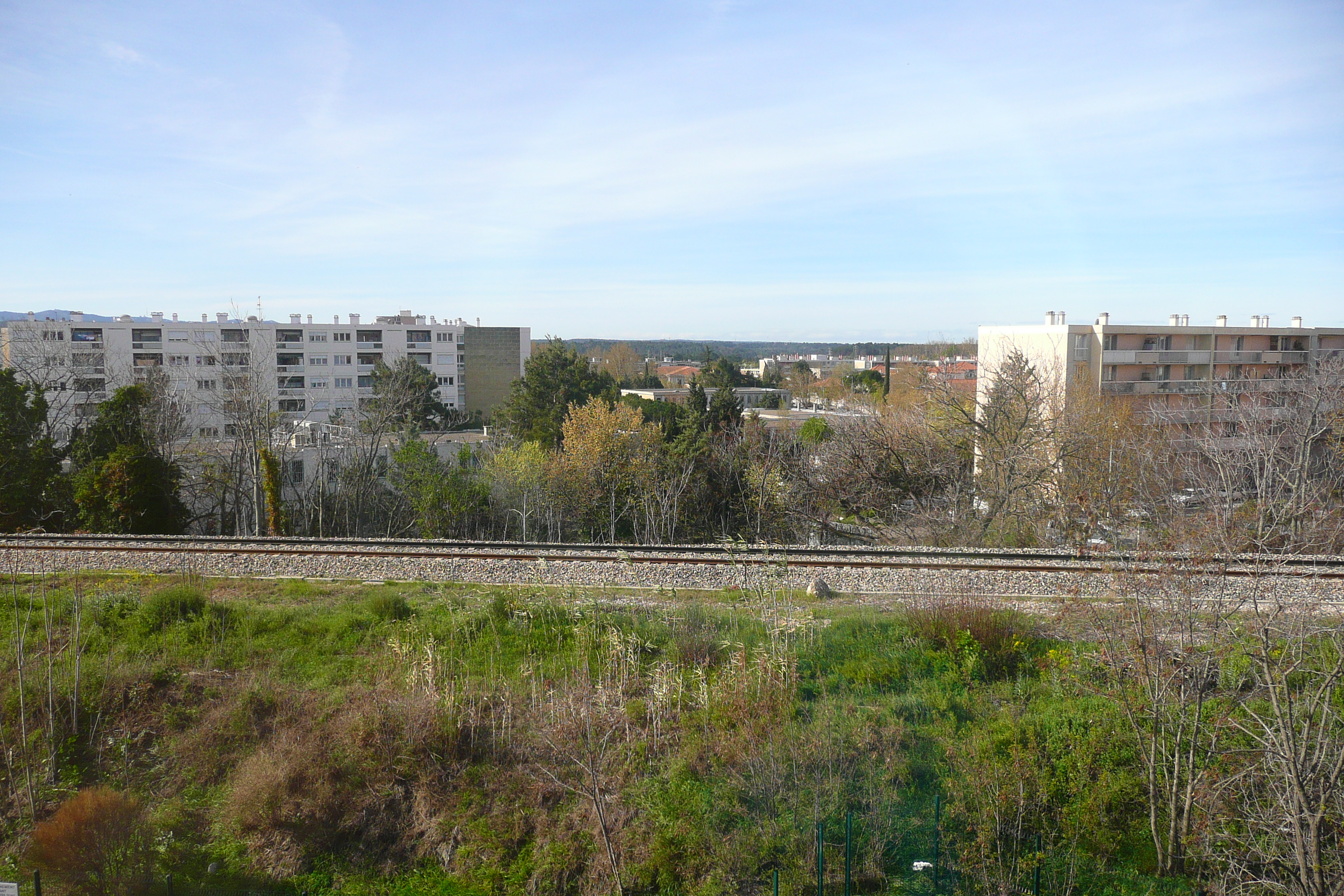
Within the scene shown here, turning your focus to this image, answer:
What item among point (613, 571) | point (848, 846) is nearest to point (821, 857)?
point (848, 846)

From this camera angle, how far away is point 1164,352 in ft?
124

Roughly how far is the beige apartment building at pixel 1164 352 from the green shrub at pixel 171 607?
95.5 feet

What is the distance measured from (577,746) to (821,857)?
271 centimetres

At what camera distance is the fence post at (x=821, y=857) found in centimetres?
643

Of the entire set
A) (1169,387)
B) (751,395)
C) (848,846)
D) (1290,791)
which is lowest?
(848,846)

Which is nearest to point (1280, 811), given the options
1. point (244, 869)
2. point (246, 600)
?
point (244, 869)

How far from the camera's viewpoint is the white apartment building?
45250mm

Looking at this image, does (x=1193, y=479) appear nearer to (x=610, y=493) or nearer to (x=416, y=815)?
(x=610, y=493)

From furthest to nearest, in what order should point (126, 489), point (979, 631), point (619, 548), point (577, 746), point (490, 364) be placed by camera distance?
1. point (490, 364)
2. point (126, 489)
3. point (619, 548)
4. point (979, 631)
5. point (577, 746)

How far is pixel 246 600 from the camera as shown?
1210cm

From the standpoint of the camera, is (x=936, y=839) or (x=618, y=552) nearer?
(x=936, y=839)

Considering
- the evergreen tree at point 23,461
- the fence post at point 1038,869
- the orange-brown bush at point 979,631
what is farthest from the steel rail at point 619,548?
the fence post at point 1038,869

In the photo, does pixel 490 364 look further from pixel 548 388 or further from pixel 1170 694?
pixel 1170 694

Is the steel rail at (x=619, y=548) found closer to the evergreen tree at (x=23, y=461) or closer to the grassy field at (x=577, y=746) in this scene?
the grassy field at (x=577, y=746)
